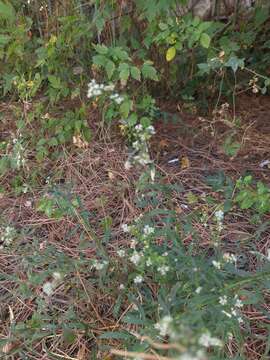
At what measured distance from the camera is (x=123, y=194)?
217 cm

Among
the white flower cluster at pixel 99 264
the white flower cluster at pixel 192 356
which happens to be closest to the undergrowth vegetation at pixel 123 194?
the white flower cluster at pixel 99 264

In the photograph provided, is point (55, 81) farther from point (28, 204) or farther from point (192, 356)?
point (192, 356)

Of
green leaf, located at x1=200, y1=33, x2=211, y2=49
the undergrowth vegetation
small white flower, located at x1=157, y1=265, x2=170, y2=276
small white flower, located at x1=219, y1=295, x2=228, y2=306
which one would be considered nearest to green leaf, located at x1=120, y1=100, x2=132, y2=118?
the undergrowth vegetation

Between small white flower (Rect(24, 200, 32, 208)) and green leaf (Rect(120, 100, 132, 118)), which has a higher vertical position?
green leaf (Rect(120, 100, 132, 118))

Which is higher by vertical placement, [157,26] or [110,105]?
[157,26]

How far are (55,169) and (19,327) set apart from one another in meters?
0.92

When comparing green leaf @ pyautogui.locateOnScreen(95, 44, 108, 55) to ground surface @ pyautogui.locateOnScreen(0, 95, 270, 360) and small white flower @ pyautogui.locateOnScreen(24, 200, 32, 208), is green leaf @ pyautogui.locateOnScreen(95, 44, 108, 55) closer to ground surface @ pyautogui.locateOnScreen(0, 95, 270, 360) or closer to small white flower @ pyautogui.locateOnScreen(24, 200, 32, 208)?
ground surface @ pyautogui.locateOnScreen(0, 95, 270, 360)

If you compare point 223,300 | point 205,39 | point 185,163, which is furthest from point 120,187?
point 223,300

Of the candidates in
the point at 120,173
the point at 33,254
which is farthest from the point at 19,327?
the point at 120,173

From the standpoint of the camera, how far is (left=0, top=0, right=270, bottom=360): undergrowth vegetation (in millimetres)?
1492

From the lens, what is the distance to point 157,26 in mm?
2135

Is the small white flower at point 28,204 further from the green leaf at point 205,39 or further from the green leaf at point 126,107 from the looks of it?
the green leaf at point 205,39

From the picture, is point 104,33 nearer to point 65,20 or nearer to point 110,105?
point 65,20

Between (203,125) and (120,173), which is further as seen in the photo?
(203,125)
